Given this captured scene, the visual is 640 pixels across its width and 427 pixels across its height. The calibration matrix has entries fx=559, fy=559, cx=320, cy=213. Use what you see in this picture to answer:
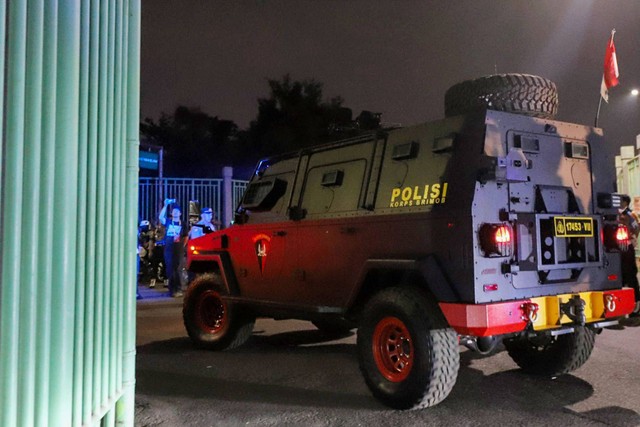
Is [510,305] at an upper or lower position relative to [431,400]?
upper

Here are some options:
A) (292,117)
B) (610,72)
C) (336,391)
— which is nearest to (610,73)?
(610,72)

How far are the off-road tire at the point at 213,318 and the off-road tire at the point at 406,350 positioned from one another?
7.68 ft

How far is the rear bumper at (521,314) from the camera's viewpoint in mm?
4113

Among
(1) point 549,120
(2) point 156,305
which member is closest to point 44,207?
(1) point 549,120

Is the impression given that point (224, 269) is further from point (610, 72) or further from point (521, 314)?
point (610, 72)

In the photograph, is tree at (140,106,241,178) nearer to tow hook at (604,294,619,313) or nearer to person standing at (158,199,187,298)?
person standing at (158,199,187,298)

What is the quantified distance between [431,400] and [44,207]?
3282 millimetres

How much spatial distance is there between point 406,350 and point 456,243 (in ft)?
3.23

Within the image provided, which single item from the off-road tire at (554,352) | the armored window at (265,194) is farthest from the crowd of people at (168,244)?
the off-road tire at (554,352)

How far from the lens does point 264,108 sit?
31.6 m

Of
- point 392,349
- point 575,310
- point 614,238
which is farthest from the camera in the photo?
point 614,238

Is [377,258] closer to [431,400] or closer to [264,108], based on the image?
[431,400]

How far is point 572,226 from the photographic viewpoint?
483cm

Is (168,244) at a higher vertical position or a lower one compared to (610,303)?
higher
